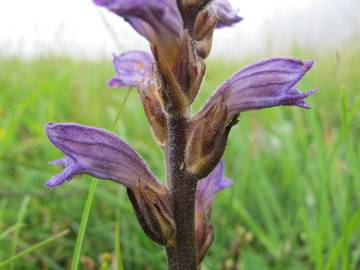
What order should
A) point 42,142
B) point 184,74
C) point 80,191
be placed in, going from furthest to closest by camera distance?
point 42,142, point 80,191, point 184,74

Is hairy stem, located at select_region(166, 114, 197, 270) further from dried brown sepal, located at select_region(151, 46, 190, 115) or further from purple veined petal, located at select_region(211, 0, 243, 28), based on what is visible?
purple veined petal, located at select_region(211, 0, 243, 28)

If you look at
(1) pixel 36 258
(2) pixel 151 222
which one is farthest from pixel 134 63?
(1) pixel 36 258

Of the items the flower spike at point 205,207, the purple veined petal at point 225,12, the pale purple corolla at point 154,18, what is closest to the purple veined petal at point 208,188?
the flower spike at point 205,207

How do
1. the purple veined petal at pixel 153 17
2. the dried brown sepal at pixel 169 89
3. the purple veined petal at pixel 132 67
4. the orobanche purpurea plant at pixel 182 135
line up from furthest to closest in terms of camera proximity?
1. the purple veined petal at pixel 132 67
2. the orobanche purpurea plant at pixel 182 135
3. the dried brown sepal at pixel 169 89
4. the purple veined petal at pixel 153 17

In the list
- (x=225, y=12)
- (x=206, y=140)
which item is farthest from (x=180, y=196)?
(x=225, y=12)

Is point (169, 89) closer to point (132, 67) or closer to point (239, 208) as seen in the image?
point (132, 67)

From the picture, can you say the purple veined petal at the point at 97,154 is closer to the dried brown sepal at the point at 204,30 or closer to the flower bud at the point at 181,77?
the flower bud at the point at 181,77

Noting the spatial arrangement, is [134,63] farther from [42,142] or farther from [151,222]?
[42,142]
